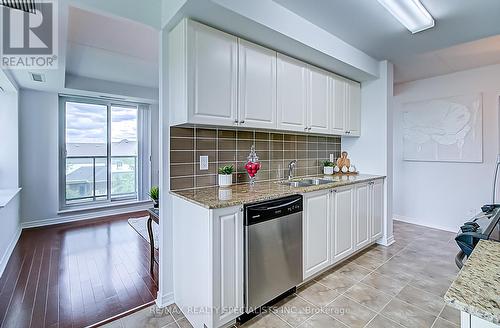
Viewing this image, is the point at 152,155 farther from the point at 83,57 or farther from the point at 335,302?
the point at 335,302

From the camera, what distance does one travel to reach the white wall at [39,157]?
4109 millimetres

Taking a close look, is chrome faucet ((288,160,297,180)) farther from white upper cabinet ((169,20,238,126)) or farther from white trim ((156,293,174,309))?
white trim ((156,293,174,309))

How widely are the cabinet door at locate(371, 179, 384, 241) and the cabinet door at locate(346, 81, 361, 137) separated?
2.59 ft

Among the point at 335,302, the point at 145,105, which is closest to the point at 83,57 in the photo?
the point at 145,105

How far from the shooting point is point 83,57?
11.1ft

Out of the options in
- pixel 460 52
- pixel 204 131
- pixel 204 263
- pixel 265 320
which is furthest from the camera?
pixel 460 52

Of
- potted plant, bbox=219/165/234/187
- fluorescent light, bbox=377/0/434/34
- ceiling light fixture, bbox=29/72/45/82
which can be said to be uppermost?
fluorescent light, bbox=377/0/434/34

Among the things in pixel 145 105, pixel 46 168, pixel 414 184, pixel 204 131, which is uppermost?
pixel 145 105

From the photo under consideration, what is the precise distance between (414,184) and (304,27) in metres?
3.58

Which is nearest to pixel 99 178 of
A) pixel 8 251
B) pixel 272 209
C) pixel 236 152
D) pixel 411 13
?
pixel 8 251

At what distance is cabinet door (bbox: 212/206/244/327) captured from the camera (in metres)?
1.61

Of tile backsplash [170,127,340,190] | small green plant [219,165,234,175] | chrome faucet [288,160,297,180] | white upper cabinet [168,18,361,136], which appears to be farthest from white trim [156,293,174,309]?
chrome faucet [288,160,297,180]

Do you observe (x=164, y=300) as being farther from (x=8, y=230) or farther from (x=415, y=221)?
(x=415, y=221)

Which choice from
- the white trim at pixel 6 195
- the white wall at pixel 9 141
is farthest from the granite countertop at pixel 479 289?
the white wall at pixel 9 141
